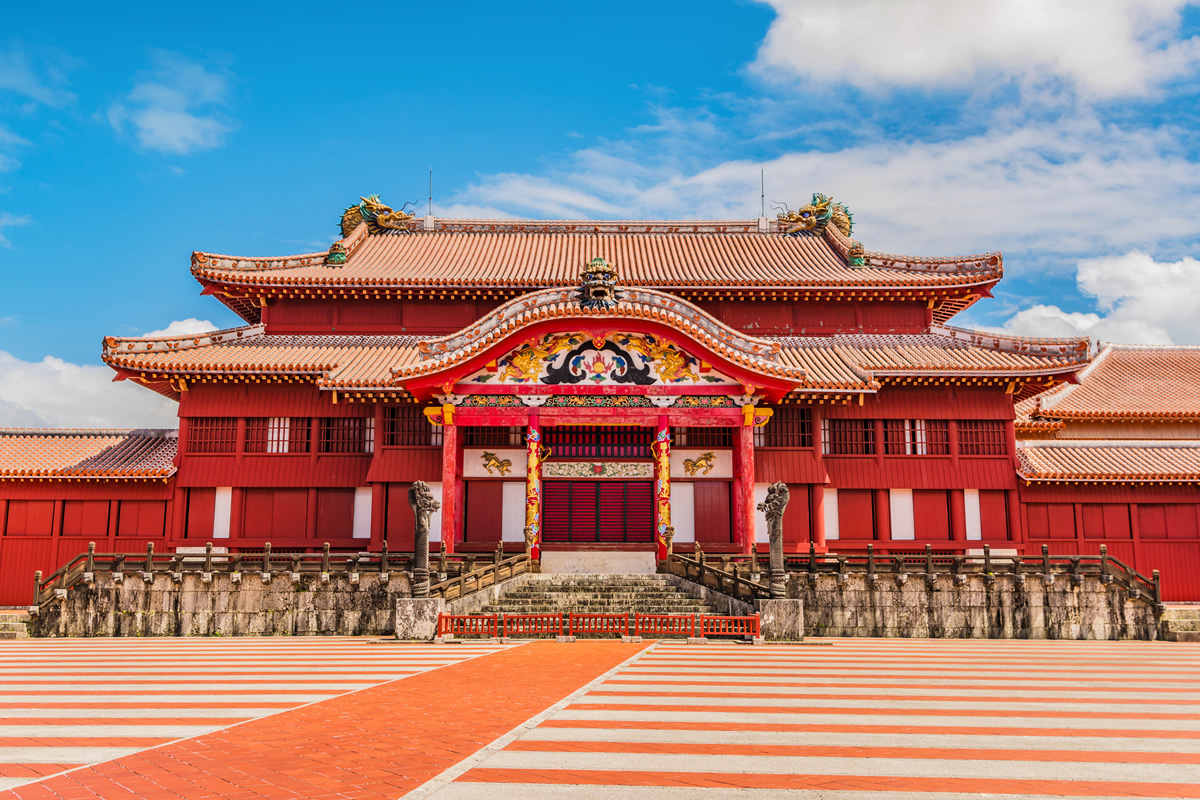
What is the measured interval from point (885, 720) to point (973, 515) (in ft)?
64.6

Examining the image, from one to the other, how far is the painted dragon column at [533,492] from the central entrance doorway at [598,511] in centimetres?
163

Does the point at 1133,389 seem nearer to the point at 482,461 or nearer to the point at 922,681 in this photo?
the point at 482,461

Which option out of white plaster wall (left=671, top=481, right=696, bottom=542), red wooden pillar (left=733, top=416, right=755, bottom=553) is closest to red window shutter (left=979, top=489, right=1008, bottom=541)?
red wooden pillar (left=733, top=416, right=755, bottom=553)

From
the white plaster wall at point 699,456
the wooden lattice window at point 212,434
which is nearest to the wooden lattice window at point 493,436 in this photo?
the white plaster wall at point 699,456

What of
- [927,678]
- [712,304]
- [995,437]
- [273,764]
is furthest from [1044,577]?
[273,764]

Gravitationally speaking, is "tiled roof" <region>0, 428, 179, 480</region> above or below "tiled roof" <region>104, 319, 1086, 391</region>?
below

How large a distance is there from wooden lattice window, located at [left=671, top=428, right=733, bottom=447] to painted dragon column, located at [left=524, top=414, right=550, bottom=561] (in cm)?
469

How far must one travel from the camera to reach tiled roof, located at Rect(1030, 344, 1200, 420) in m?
30.4

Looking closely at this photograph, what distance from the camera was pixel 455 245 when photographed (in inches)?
1289

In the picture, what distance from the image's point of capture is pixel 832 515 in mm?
25891

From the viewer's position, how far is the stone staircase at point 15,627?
20.5 m

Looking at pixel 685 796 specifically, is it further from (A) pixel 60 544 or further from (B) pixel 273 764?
(A) pixel 60 544

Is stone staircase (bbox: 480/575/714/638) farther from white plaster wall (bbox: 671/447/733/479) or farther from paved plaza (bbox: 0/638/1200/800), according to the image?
paved plaza (bbox: 0/638/1200/800)

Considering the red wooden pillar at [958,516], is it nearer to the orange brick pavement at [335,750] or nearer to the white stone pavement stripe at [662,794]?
the orange brick pavement at [335,750]
